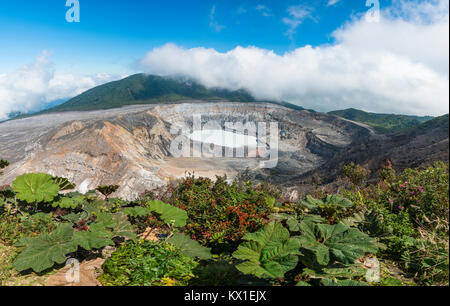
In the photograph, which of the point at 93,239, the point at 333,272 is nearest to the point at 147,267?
the point at 93,239

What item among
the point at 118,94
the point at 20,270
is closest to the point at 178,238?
the point at 20,270

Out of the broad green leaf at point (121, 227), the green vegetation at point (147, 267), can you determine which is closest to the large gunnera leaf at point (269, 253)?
the green vegetation at point (147, 267)

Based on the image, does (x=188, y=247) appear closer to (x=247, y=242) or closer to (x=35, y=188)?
(x=247, y=242)

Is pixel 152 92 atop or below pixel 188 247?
atop

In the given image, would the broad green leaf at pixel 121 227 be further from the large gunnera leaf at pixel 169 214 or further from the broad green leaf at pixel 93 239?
the large gunnera leaf at pixel 169 214

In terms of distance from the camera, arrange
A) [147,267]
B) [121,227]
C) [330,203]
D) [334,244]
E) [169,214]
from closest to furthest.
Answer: [334,244] < [147,267] < [121,227] < [169,214] < [330,203]

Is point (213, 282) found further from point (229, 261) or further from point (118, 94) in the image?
point (118, 94)
